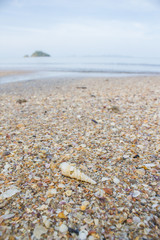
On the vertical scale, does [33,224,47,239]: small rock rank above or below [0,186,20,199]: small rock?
below

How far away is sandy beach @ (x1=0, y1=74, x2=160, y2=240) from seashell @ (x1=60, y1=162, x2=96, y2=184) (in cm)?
6

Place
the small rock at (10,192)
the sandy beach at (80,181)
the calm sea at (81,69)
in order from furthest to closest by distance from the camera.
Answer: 1. the calm sea at (81,69)
2. the small rock at (10,192)
3. the sandy beach at (80,181)

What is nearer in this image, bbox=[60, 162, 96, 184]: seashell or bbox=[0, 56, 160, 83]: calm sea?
bbox=[60, 162, 96, 184]: seashell

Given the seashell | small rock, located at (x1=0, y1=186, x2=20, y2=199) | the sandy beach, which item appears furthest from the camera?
the seashell

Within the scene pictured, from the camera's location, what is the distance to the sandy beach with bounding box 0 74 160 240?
1.98 m

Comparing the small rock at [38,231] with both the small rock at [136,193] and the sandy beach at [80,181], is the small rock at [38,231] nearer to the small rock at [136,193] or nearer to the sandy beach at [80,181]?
the sandy beach at [80,181]

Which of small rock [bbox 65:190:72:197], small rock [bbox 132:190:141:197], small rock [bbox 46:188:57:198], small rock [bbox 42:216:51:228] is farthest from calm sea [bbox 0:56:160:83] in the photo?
small rock [bbox 132:190:141:197]

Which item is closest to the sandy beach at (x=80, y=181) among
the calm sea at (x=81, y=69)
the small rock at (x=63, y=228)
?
the small rock at (x=63, y=228)

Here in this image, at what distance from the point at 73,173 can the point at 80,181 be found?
0.54 feet

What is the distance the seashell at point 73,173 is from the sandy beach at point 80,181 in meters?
0.06

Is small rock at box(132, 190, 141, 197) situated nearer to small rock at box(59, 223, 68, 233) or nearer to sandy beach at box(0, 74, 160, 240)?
sandy beach at box(0, 74, 160, 240)

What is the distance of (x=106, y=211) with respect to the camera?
7.15ft

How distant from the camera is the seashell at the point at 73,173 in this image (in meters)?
2.68

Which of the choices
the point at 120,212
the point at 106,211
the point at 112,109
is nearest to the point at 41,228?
the point at 106,211
